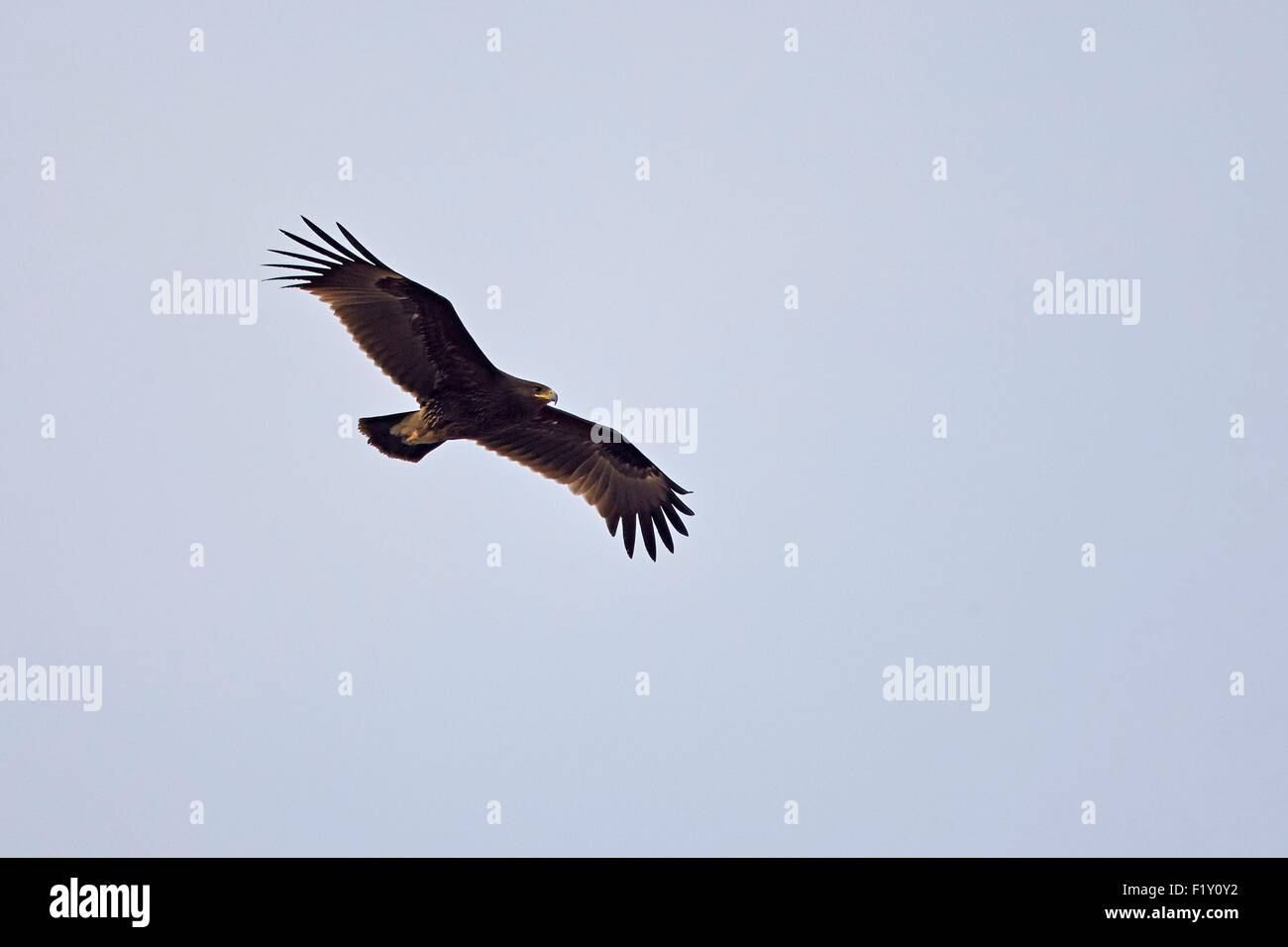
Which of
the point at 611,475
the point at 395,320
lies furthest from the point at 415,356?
the point at 611,475

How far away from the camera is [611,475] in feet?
61.1

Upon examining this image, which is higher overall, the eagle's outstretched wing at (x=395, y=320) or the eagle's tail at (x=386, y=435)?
the eagle's outstretched wing at (x=395, y=320)

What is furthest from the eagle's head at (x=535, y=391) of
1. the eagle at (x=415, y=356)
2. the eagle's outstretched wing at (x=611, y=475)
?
the eagle's outstretched wing at (x=611, y=475)

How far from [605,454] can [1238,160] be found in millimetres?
10758

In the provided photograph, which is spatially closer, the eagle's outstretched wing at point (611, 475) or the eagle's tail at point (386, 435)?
the eagle's tail at point (386, 435)

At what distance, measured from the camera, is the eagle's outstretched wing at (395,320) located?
16.2 meters

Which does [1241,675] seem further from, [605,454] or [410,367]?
[410,367]

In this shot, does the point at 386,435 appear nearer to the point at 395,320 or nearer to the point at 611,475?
the point at 395,320

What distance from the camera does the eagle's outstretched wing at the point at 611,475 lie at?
18.3 m

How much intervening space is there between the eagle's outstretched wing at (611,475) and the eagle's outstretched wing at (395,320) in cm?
182

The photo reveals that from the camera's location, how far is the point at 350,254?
1619 centimetres

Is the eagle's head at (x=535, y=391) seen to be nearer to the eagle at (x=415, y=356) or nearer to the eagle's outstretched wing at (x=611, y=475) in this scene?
the eagle at (x=415, y=356)

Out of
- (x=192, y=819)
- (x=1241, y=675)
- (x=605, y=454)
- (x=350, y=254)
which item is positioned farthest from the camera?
(x=1241, y=675)
